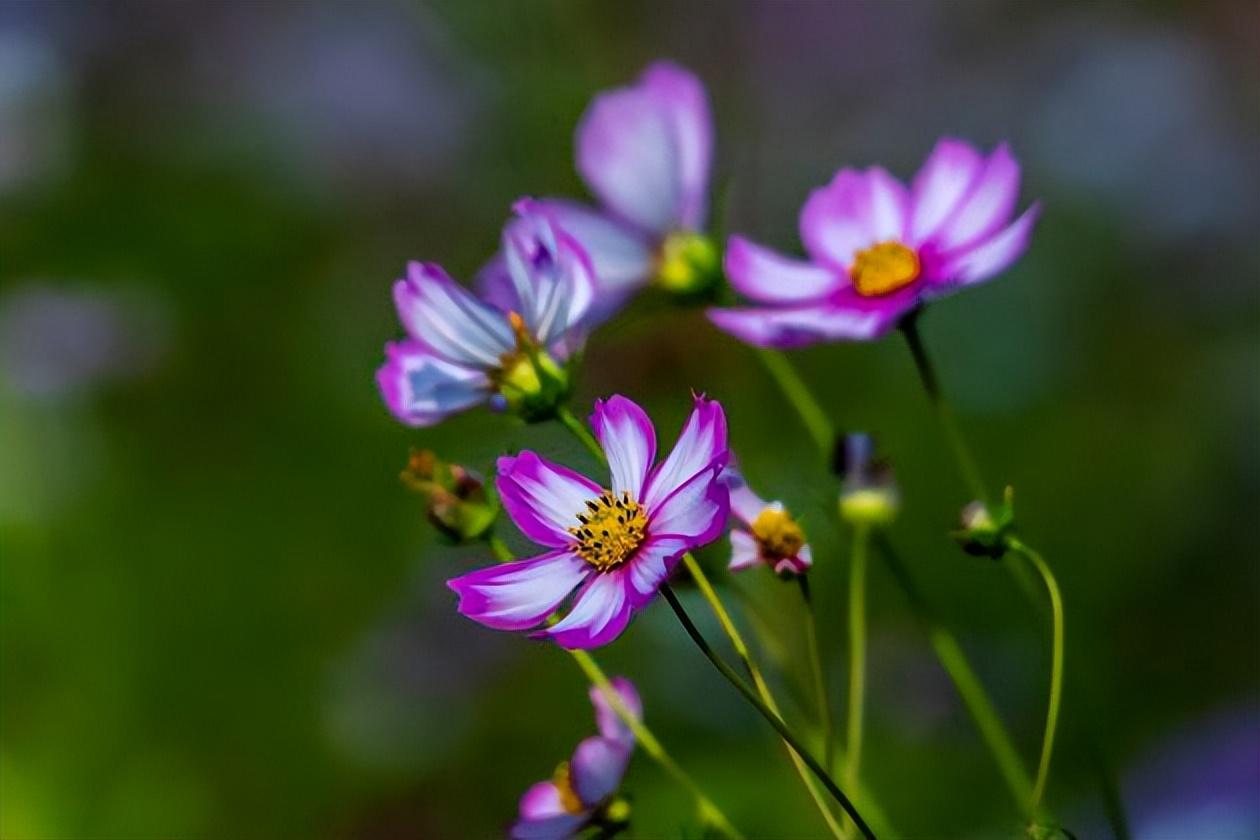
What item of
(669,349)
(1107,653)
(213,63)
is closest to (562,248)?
(669,349)

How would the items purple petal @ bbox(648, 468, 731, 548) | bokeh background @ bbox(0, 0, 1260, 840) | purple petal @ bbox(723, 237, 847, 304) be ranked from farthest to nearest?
bokeh background @ bbox(0, 0, 1260, 840)
purple petal @ bbox(723, 237, 847, 304)
purple petal @ bbox(648, 468, 731, 548)

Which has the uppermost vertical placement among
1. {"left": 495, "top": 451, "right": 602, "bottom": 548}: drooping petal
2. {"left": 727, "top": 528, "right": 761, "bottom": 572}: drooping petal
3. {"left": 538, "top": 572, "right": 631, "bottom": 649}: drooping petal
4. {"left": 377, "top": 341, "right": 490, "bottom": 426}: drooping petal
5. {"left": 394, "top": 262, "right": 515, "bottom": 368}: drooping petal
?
{"left": 394, "top": 262, "right": 515, "bottom": 368}: drooping petal

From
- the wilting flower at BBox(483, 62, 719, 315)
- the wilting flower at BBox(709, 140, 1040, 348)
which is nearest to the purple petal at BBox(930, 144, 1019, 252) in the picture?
the wilting flower at BBox(709, 140, 1040, 348)

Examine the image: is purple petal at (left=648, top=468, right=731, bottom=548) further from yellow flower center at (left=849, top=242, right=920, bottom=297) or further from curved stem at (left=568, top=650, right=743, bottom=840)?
yellow flower center at (left=849, top=242, right=920, bottom=297)

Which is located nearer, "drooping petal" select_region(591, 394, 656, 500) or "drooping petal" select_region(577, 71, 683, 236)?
"drooping petal" select_region(591, 394, 656, 500)

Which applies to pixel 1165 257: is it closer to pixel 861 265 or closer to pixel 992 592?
pixel 992 592

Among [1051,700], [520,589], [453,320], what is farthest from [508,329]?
[1051,700]

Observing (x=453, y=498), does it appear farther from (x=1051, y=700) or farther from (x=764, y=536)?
(x=1051, y=700)
